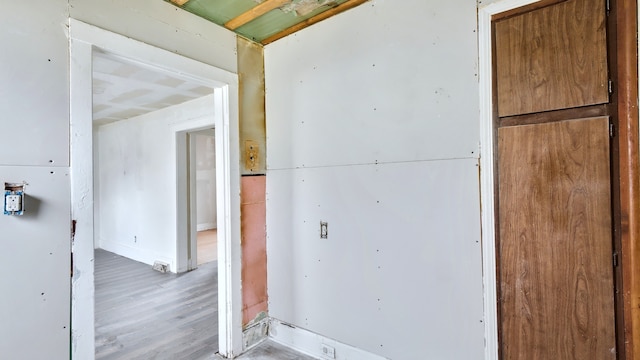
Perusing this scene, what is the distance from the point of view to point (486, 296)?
163 centimetres

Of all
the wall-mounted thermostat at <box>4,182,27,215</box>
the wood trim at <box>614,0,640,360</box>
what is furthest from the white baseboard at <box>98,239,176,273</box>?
the wood trim at <box>614,0,640,360</box>

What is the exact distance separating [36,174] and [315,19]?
1.97m

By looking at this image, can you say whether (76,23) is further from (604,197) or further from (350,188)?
Answer: (604,197)

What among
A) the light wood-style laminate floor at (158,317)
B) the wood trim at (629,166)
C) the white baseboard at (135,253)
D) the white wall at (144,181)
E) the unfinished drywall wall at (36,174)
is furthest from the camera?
the white baseboard at (135,253)

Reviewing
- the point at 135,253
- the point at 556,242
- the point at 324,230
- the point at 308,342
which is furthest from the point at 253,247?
the point at 135,253

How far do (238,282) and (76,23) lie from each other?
1939 millimetres

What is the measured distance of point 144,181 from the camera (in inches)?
195

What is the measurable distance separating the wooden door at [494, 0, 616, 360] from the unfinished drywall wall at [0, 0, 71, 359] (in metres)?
2.28

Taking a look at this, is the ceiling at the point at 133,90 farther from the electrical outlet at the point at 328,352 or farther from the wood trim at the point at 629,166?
the wood trim at the point at 629,166

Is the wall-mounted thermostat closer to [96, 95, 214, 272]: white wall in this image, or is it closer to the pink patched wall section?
the pink patched wall section

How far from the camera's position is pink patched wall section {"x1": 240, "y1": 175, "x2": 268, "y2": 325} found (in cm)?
246

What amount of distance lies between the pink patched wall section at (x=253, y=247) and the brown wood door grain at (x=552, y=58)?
1.85m

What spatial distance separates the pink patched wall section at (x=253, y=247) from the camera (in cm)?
246

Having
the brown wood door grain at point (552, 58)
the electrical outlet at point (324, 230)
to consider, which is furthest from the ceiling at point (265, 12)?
the electrical outlet at point (324, 230)
